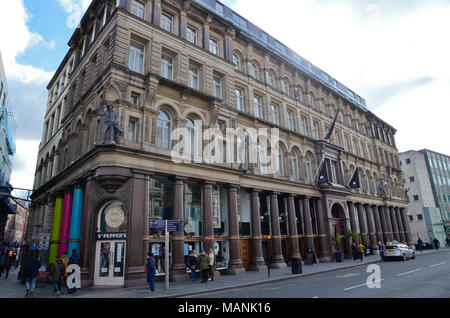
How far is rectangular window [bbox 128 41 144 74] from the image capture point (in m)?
19.2

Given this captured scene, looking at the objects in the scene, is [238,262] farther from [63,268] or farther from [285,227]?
[63,268]

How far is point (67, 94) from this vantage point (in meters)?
27.8

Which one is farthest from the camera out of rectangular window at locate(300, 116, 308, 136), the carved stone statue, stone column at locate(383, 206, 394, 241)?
stone column at locate(383, 206, 394, 241)

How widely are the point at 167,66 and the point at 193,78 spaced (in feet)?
7.81

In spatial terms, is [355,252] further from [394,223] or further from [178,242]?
[178,242]

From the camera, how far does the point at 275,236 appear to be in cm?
2441

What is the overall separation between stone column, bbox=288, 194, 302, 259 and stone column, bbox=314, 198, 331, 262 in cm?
467

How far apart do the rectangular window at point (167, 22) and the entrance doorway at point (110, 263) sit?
1595 cm

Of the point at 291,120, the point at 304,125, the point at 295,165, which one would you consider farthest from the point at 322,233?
the point at 291,120

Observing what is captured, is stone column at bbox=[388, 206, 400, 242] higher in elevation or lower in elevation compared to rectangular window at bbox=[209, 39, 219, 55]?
lower

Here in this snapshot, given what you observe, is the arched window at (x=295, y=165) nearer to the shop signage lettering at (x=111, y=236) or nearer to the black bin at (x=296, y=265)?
the black bin at (x=296, y=265)

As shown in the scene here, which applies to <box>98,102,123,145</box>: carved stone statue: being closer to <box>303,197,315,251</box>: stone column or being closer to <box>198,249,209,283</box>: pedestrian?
<box>198,249,209,283</box>: pedestrian

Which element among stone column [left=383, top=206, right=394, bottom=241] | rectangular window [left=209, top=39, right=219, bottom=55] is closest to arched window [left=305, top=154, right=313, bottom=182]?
rectangular window [left=209, top=39, right=219, bottom=55]
